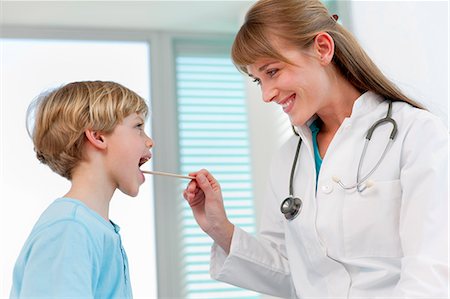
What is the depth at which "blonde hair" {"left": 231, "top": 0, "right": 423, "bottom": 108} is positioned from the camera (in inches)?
59.8

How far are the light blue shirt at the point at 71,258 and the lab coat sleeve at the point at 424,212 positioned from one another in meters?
0.55

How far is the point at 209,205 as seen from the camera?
161 cm

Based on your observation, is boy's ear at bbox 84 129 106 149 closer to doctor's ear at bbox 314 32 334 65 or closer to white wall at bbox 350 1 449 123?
doctor's ear at bbox 314 32 334 65

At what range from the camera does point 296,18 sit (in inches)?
60.0

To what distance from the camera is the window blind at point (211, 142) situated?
9.39 feet

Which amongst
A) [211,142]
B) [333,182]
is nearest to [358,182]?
[333,182]

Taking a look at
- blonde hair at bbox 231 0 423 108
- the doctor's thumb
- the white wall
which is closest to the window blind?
the white wall

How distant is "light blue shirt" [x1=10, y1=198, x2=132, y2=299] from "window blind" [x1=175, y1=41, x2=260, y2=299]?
1454 millimetres

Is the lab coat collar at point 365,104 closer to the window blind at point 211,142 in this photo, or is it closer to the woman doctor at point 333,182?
the woman doctor at point 333,182

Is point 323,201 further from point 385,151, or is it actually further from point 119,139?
point 119,139

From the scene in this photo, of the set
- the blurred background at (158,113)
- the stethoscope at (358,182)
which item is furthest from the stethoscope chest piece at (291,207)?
the blurred background at (158,113)

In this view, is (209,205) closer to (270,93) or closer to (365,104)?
(270,93)

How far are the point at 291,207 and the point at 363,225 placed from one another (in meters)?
0.17

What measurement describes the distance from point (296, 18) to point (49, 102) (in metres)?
0.57
